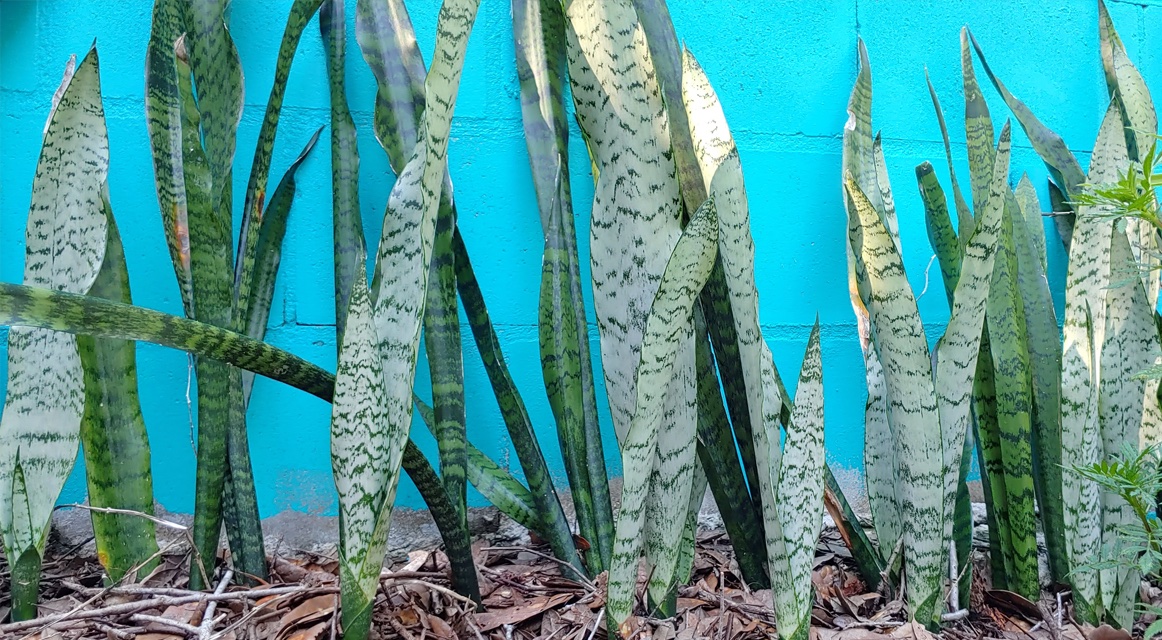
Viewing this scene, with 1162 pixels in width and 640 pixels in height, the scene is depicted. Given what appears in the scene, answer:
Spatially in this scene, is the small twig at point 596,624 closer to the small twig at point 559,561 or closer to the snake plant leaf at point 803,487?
the small twig at point 559,561

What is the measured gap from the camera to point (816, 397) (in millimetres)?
640

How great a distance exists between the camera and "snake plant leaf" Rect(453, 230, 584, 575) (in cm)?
85

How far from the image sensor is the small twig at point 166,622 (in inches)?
26.1

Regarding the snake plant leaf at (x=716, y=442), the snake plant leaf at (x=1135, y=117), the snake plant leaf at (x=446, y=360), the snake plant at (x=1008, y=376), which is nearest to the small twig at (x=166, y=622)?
the snake plant leaf at (x=446, y=360)

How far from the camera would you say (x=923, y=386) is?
0.70 meters

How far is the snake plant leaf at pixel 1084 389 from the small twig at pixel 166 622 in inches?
35.4

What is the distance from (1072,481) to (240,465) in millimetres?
912

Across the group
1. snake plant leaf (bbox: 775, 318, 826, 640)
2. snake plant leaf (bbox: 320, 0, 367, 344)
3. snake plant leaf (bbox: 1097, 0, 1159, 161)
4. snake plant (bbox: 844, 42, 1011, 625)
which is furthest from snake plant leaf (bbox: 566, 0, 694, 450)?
snake plant leaf (bbox: 1097, 0, 1159, 161)

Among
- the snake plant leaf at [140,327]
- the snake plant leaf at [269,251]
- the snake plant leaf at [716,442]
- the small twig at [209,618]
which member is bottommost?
the small twig at [209,618]

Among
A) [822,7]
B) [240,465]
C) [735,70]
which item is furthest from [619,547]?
[822,7]

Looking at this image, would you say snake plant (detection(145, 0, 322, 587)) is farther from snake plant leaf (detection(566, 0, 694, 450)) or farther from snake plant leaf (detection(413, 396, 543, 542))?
snake plant leaf (detection(566, 0, 694, 450))

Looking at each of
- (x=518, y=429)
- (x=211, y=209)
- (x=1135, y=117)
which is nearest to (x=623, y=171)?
(x=518, y=429)

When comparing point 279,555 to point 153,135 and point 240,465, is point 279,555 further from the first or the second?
point 153,135

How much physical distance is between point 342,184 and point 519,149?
31 centimetres
